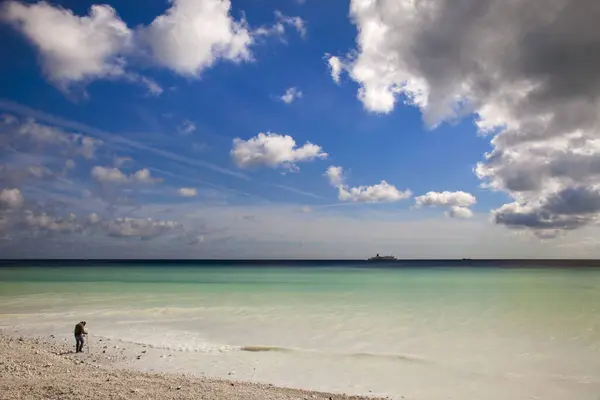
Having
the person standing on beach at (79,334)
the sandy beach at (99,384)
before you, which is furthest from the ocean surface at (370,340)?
the person standing on beach at (79,334)

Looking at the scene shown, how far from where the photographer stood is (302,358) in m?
15.4

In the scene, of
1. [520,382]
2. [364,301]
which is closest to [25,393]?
[520,382]

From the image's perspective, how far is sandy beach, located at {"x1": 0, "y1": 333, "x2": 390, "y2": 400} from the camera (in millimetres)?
9422

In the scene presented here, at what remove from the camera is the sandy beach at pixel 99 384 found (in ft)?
30.9

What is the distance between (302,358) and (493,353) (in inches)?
289

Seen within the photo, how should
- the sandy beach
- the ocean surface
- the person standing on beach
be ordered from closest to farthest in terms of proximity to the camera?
the sandy beach < the ocean surface < the person standing on beach

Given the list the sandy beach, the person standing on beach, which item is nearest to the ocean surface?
the sandy beach

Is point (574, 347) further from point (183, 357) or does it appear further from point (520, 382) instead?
point (183, 357)

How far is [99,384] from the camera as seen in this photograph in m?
10.2

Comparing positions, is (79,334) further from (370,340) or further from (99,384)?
(370,340)

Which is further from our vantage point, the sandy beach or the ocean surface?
the ocean surface

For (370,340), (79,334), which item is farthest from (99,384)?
(370,340)

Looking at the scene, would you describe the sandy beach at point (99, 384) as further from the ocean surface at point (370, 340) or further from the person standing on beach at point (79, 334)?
the ocean surface at point (370, 340)

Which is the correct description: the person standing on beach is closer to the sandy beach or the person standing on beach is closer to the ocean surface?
the sandy beach
